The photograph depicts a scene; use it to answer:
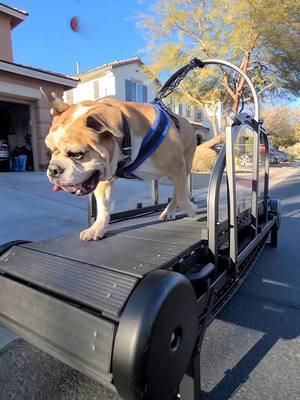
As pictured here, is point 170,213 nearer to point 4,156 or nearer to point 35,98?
point 35,98

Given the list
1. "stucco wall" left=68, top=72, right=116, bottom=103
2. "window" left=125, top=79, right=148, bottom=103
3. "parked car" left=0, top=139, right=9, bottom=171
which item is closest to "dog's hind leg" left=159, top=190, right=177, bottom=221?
"parked car" left=0, top=139, right=9, bottom=171

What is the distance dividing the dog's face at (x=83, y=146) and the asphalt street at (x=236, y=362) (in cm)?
111

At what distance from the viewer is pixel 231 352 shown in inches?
83.7

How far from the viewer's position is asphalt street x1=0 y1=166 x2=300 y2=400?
177 centimetres

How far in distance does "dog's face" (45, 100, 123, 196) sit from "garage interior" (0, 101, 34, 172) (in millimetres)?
10584

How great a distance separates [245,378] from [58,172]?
5.31 ft

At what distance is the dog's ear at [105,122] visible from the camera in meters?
1.82

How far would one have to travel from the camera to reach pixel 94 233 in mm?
2482

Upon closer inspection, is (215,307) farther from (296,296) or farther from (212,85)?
(212,85)

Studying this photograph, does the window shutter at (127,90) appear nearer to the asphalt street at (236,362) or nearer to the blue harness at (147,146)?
the blue harness at (147,146)

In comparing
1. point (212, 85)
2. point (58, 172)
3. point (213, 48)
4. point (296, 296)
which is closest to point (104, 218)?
point (58, 172)

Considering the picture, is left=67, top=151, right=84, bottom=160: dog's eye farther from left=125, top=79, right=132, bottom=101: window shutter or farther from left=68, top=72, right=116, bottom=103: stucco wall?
left=125, top=79, right=132, bottom=101: window shutter

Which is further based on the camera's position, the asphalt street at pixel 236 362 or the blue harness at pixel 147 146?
the blue harness at pixel 147 146

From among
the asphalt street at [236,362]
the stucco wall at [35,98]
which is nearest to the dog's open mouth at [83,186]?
the asphalt street at [236,362]
